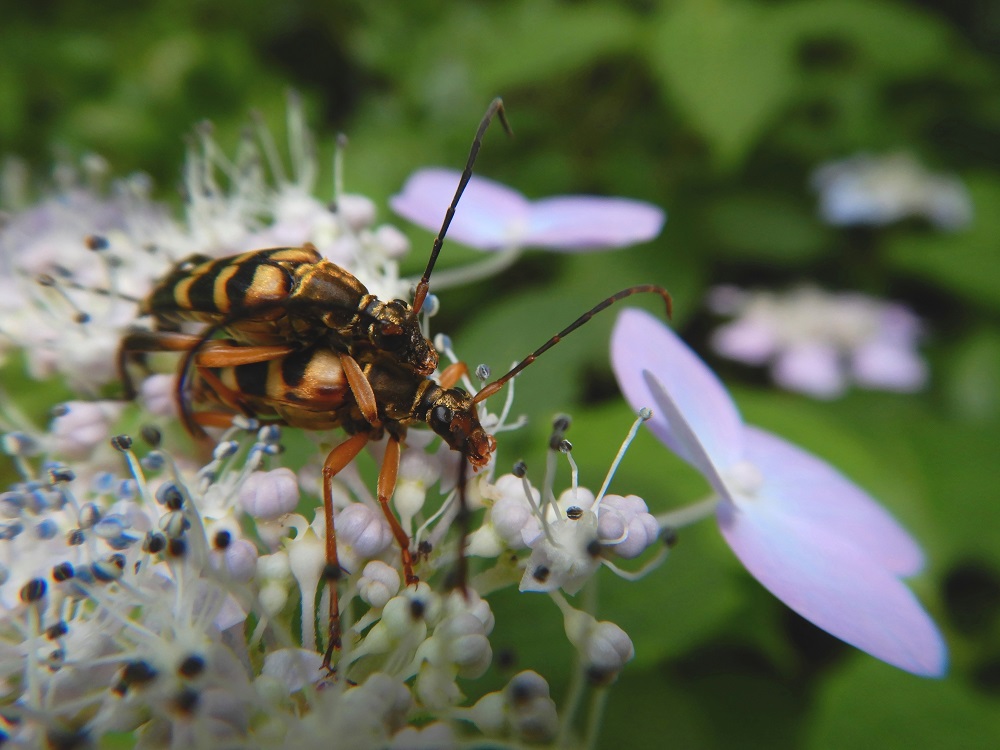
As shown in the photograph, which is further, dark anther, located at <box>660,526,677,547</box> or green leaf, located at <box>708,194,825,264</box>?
green leaf, located at <box>708,194,825,264</box>

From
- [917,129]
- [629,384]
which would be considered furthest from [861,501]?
[917,129]

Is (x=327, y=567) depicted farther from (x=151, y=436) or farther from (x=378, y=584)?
(x=151, y=436)

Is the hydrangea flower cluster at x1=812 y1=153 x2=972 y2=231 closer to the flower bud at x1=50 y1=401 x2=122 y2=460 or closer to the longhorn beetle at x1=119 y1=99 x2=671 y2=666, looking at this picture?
the longhorn beetle at x1=119 y1=99 x2=671 y2=666

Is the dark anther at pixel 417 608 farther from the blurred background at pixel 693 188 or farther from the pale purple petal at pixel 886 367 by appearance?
the pale purple petal at pixel 886 367

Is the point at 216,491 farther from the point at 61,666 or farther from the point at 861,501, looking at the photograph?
the point at 861,501

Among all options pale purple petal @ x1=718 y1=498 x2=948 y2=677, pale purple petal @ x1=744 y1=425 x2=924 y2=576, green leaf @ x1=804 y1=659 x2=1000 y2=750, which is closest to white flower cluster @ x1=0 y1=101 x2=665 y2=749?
pale purple petal @ x1=718 y1=498 x2=948 y2=677

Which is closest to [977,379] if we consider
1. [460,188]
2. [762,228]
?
[762,228]
